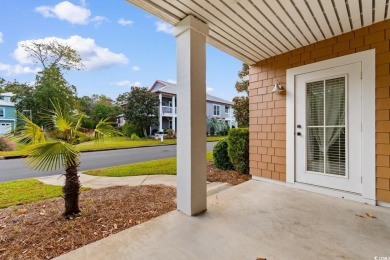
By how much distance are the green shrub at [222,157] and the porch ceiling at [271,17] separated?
114 inches

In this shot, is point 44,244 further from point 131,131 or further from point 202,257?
point 131,131

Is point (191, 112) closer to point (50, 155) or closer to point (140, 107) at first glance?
point (50, 155)

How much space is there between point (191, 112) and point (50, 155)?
5.60ft

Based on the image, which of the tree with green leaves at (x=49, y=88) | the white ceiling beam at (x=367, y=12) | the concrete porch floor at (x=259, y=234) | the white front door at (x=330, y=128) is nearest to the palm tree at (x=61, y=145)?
the concrete porch floor at (x=259, y=234)

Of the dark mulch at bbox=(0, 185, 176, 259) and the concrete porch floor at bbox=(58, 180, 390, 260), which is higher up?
the concrete porch floor at bbox=(58, 180, 390, 260)

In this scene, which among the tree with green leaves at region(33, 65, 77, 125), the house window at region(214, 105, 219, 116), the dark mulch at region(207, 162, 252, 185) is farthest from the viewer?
the house window at region(214, 105, 219, 116)

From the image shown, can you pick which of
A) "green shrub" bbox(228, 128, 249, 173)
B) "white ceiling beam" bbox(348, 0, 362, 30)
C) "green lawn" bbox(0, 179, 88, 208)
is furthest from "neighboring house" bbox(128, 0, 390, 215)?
"green lawn" bbox(0, 179, 88, 208)

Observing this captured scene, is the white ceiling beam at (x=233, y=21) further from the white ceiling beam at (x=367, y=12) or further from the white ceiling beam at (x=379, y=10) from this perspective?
the white ceiling beam at (x=379, y=10)

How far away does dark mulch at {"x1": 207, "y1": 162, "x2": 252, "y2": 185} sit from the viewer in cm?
420

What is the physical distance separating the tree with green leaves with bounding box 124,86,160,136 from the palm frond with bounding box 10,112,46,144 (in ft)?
49.6

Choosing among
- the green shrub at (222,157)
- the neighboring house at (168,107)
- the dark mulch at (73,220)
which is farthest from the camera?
the neighboring house at (168,107)

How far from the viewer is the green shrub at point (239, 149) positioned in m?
4.66

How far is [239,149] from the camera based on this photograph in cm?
473

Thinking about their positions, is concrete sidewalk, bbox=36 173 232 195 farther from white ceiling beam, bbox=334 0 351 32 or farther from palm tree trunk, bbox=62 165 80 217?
white ceiling beam, bbox=334 0 351 32
